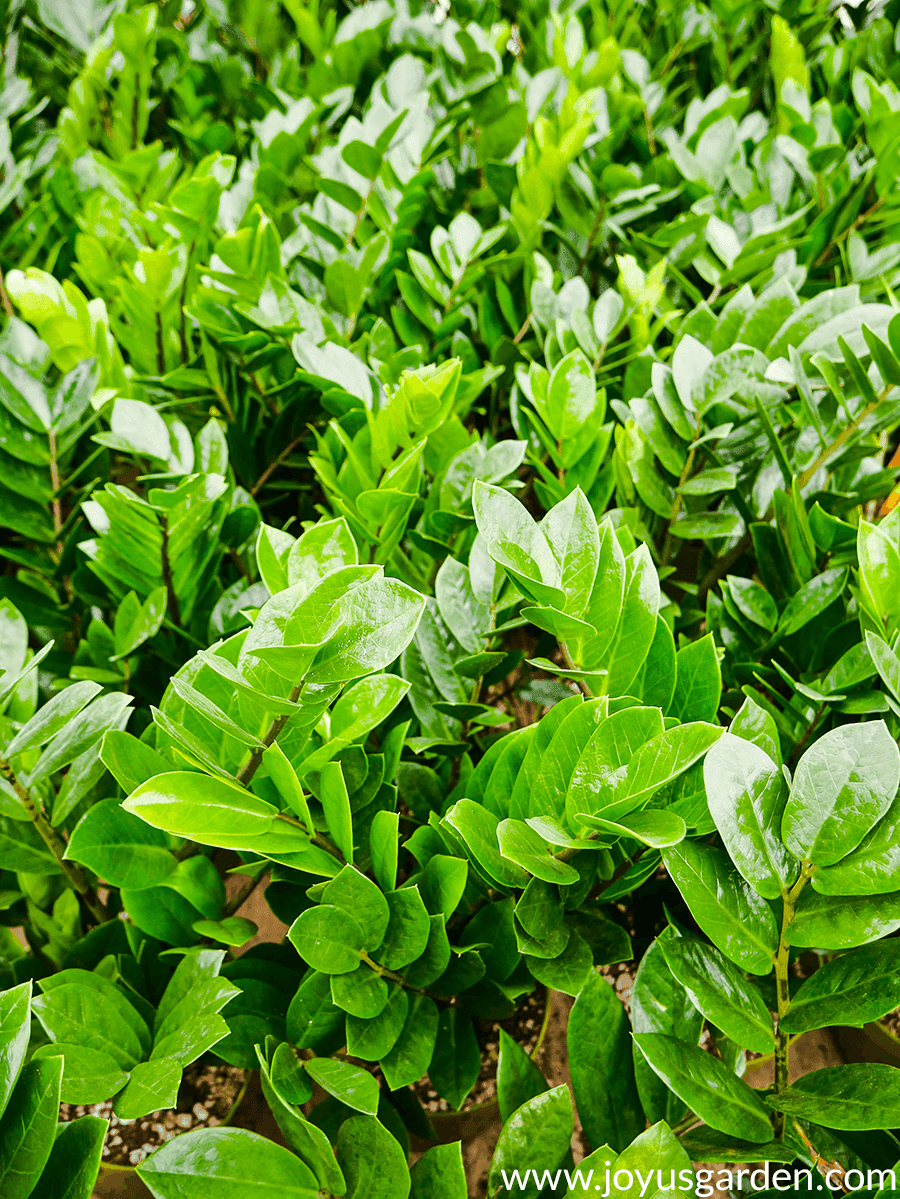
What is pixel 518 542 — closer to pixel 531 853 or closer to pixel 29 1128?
pixel 531 853

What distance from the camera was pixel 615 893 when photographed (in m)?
0.48

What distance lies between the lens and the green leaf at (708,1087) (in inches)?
16.1

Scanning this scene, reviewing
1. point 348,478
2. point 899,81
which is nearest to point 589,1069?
point 348,478

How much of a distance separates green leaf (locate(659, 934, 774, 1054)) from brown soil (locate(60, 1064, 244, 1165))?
42 centimetres

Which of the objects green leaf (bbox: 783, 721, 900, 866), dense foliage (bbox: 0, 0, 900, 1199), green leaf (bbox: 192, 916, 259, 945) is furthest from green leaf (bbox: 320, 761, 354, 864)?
green leaf (bbox: 783, 721, 900, 866)

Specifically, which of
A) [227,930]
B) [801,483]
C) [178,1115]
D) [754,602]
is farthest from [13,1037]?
[801,483]

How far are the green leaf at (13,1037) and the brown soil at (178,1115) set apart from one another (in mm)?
309

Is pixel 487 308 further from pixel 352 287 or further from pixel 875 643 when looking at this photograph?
pixel 875 643

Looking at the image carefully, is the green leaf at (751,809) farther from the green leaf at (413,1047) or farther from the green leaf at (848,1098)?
the green leaf at (413,1047)

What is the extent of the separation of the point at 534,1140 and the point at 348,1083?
3.9 inches

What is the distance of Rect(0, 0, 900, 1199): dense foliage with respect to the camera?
0.40 meters

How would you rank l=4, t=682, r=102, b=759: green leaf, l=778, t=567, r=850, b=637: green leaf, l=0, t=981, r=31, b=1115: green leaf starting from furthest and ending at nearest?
1. l=778, t=567, r=850, b=637: green leaf
2. l=4, t=682, r=102, b=759: green leaf
3. l=0, t=981, r=31, b=1115: green leaf

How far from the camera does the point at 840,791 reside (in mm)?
385

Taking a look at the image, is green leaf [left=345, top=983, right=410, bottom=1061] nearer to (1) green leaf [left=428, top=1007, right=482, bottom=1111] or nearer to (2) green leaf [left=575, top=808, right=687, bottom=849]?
(1) green leaf [left=428, top=1007, right=482, bottom=1111]
